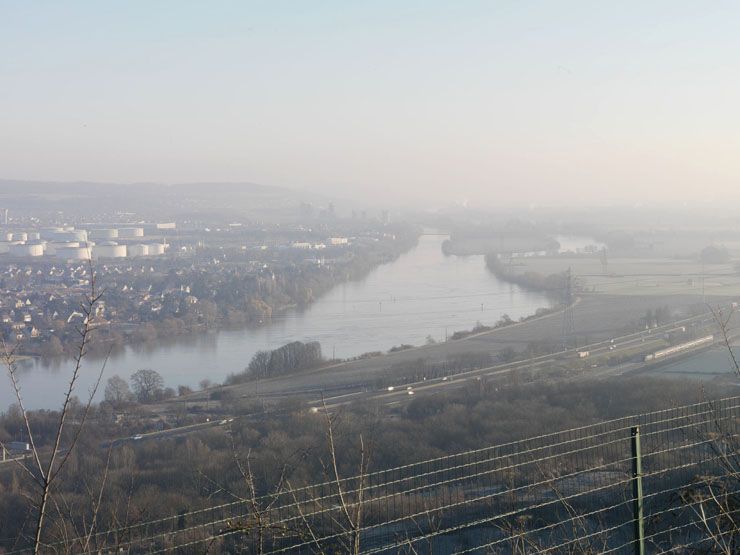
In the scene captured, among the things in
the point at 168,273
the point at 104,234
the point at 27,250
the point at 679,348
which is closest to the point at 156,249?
the point at 27,250

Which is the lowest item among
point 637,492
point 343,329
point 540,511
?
point 343,329

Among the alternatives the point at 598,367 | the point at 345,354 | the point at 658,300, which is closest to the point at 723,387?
the point at 598,367

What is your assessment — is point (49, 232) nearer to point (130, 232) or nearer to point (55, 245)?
point (130, 232)

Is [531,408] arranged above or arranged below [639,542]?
below

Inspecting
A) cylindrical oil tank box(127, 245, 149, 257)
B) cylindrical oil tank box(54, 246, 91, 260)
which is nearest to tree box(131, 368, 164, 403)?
cylindrical oil tank box(54, 246, 91, 260)

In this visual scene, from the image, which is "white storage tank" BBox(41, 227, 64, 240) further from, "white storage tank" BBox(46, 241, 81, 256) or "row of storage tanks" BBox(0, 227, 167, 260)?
"white storage tank" BBox(46, 241, 81, 256)

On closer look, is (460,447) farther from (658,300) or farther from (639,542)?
(658,300)
